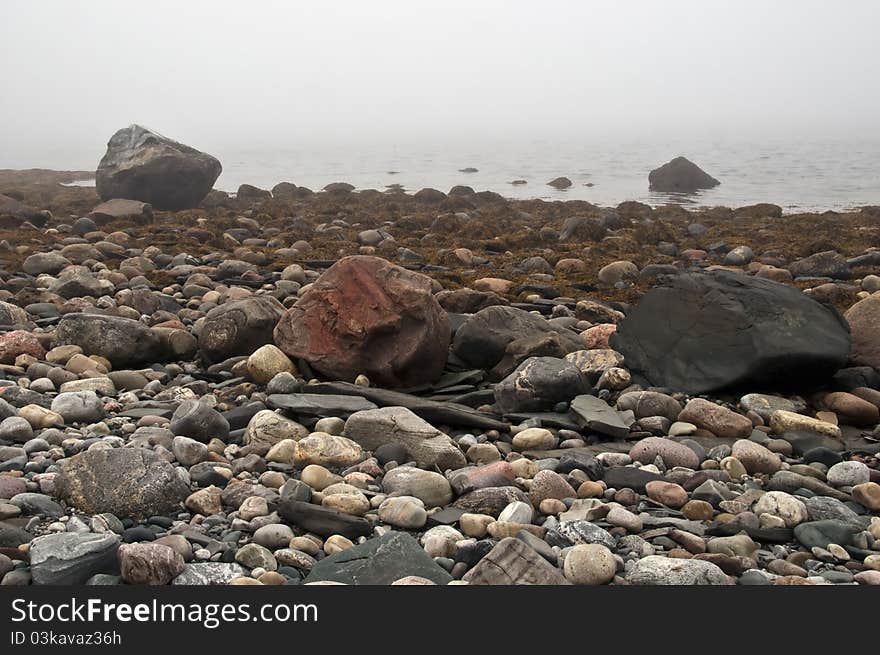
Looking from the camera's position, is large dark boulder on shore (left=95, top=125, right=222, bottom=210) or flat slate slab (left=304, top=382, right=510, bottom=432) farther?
large dark boulder on shore (left=95, top=125, right=222, bottom=210)

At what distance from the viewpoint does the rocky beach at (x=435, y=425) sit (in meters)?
3.61

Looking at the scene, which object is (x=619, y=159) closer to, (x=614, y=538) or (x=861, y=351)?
(x=861, y=351)

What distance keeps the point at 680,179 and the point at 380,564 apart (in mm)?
32541

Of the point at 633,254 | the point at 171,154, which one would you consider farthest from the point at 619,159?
the point at 633,254

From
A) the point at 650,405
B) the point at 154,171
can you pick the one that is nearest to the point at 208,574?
the point at 650,405

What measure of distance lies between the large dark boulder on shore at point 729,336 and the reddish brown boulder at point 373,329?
1.66 metres

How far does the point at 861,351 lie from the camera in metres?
6.81

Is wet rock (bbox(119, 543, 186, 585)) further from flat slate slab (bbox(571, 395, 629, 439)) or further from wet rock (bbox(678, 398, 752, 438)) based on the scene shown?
wet rock (bbox(678, 398, 752, 438))

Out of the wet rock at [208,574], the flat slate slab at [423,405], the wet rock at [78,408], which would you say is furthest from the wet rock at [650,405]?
the wet rock at [78,408]

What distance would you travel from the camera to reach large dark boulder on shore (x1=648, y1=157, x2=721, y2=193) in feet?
110

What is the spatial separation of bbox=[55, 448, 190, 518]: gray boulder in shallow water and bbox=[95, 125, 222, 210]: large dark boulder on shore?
16.7 m

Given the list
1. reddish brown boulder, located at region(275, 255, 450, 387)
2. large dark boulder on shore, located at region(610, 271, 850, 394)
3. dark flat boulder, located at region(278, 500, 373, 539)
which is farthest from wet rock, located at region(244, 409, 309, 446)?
large dark boulder on shore, located at region(610, 271, 850, 394)

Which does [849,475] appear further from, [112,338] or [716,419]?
[112,338]

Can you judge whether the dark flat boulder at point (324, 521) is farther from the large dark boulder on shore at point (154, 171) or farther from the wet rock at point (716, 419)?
the large dark boulder on shore at point (154, 171)
